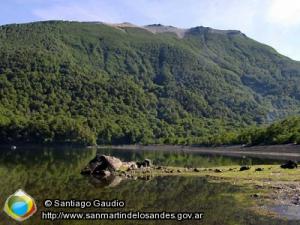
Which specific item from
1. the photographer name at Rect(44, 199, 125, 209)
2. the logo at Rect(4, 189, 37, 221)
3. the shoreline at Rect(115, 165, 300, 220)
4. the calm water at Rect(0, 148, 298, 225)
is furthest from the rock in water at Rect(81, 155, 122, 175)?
the logo at Rect(4, 189, 37, 221)

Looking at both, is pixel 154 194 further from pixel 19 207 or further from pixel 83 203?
pixel 19 207

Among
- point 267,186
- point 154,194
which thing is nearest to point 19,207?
point 154,194

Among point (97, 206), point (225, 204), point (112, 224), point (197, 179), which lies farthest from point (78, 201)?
point (197, 179)

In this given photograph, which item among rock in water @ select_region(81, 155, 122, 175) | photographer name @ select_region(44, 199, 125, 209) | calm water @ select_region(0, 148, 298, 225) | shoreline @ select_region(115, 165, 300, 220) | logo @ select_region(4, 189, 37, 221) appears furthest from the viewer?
rock in water @ select_region(81, 155, 122, 175)

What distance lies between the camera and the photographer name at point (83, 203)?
45434 mm

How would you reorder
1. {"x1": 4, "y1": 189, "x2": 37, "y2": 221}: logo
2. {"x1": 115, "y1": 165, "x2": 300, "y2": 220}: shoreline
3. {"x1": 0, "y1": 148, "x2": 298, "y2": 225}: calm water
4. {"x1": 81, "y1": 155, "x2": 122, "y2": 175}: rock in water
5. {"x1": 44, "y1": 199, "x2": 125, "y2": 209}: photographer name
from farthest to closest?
{"x1": 81, "y1": 155, "x2": 122, "y2": 175}: rock in water < {"x1": 44, "y1": 199, "x2": 125, "y2": 209}: photographer name < {"x1": 115, "y1": 165, "x2": 300, "y2": 220}: shoreline < {"x1": 0, "y1": 148, "x2": 298, "y2": 225}: calm water < {"x1": 4, "y1": 189, "x2": 37, "y2": 221}: logo

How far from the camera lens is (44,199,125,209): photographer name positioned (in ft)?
149

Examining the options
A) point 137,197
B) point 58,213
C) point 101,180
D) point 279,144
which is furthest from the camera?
point 279,144

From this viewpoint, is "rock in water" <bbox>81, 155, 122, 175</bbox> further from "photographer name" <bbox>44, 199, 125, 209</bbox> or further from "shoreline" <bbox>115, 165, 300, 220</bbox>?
"photographer name" <bbox>44, 199, 125, 209</bbox>

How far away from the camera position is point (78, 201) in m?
48.3

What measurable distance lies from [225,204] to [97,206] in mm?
12127

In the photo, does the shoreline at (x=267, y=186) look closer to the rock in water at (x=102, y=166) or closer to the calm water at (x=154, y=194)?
the calm water at (x=154, y=194)

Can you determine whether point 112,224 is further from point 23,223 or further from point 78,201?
point 78,201

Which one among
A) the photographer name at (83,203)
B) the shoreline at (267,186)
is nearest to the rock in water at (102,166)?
the shoreline at (267,186)
